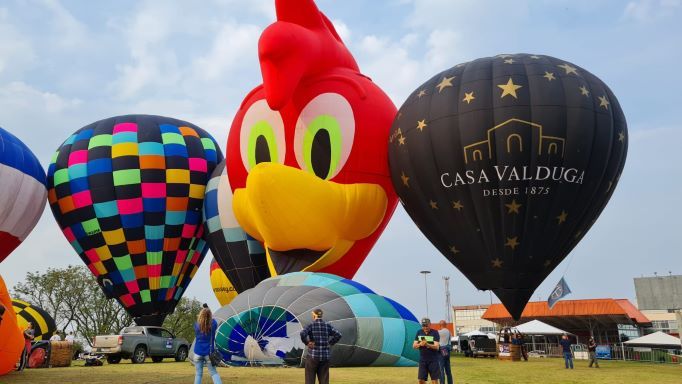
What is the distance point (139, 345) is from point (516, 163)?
11.5 m

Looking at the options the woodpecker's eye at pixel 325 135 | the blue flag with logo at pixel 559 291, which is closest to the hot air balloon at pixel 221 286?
the woodpecker's eye at pixel 325 135

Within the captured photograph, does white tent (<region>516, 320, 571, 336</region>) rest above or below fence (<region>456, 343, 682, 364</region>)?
above

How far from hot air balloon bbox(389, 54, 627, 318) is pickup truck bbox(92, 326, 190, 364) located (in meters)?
9.04

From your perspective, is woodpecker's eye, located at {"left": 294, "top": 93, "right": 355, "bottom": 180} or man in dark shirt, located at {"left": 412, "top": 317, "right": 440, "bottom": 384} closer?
man in dark shirt, located at {"left": 412, "top": 317, "right": 440, "bottom": 384}

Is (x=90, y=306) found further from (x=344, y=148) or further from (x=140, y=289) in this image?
(x=344, y=148)

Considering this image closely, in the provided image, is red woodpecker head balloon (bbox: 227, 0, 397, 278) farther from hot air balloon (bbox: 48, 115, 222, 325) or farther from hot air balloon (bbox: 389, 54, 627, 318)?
hot air balloon (bbox: 48, 115, 222, 325)

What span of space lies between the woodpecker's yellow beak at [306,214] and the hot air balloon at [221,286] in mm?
9168

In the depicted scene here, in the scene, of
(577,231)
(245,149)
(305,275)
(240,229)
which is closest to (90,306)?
(240,229)

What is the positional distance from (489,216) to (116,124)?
1420 cm

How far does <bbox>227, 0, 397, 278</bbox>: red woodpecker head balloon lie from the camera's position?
50.4 feet

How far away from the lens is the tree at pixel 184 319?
168 feet

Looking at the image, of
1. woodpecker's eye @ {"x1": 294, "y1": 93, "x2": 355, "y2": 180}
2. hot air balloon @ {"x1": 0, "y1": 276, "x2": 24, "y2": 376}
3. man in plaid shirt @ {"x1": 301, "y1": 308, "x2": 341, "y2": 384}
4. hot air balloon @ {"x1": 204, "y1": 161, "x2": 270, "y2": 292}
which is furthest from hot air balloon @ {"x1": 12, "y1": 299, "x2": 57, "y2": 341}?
man in plaid shirt @ {"x1": 301, "y1": 308, "x2": 341, "y2": 384}

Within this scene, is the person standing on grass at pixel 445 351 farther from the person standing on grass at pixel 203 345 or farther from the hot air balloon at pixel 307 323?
the person standing on grass at pixel 203 345

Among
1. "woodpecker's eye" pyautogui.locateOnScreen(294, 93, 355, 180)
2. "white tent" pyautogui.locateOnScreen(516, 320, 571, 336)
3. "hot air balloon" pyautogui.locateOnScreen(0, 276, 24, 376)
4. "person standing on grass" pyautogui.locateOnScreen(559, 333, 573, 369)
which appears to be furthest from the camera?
"white tent" pyautogui.locateOnScreen(516, 320, 571, 336)
